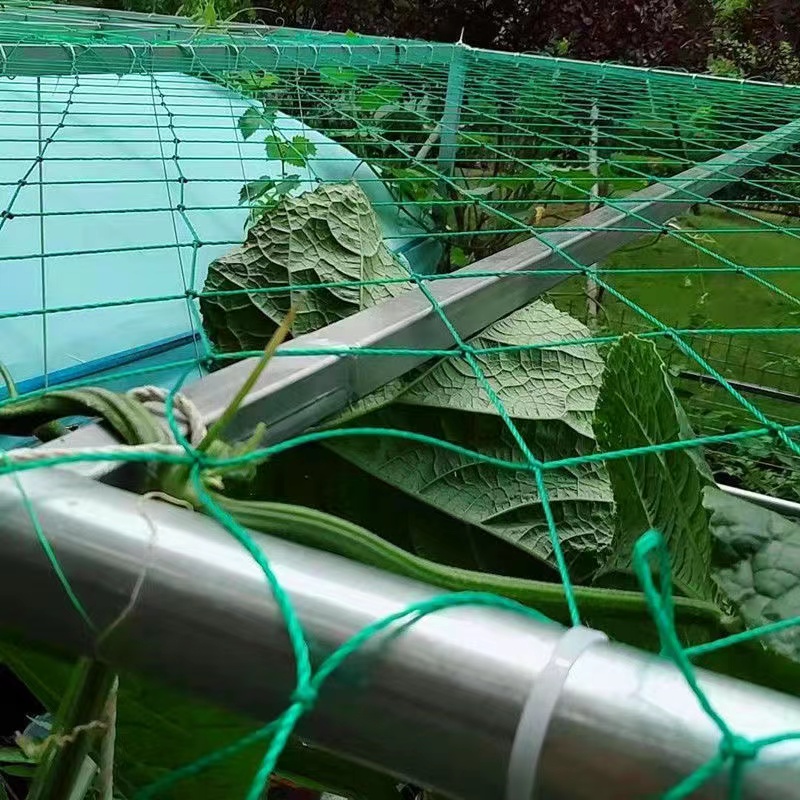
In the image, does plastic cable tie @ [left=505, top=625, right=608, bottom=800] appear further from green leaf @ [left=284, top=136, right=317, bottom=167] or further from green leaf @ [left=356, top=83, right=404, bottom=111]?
green leaf @ [left=356, top=83, right=404, bottom=111]

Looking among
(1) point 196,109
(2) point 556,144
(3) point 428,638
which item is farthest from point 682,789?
(1) point 196,109

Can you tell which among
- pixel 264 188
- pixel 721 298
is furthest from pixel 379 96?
pixel 721 298

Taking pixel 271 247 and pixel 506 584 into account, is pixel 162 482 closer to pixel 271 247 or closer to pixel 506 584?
pixel 506 584

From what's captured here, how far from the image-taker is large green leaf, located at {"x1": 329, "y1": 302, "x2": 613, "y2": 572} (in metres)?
0.73

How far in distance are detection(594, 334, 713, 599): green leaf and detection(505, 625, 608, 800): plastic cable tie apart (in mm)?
347

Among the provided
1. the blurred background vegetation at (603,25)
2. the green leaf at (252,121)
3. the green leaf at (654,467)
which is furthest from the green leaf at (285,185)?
the blurred background vegetation at (603,25)

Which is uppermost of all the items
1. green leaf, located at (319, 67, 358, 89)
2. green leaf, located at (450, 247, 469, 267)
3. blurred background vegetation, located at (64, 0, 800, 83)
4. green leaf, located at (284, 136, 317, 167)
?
blurred background vegetation, located at (64, 0, 800, 83)

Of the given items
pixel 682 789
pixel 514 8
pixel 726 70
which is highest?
pixel 514 8

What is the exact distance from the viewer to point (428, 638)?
222mm

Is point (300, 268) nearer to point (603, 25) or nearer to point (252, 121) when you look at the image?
point (252, 121)

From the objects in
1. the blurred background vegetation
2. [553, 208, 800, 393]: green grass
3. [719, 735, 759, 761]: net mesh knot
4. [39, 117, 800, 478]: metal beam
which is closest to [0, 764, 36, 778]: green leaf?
[39, 117, 800, 478]: metal beam

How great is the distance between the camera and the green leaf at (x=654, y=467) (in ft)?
1.82

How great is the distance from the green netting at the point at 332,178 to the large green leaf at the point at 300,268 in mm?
13

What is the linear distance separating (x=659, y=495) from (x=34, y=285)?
2.51 feet
